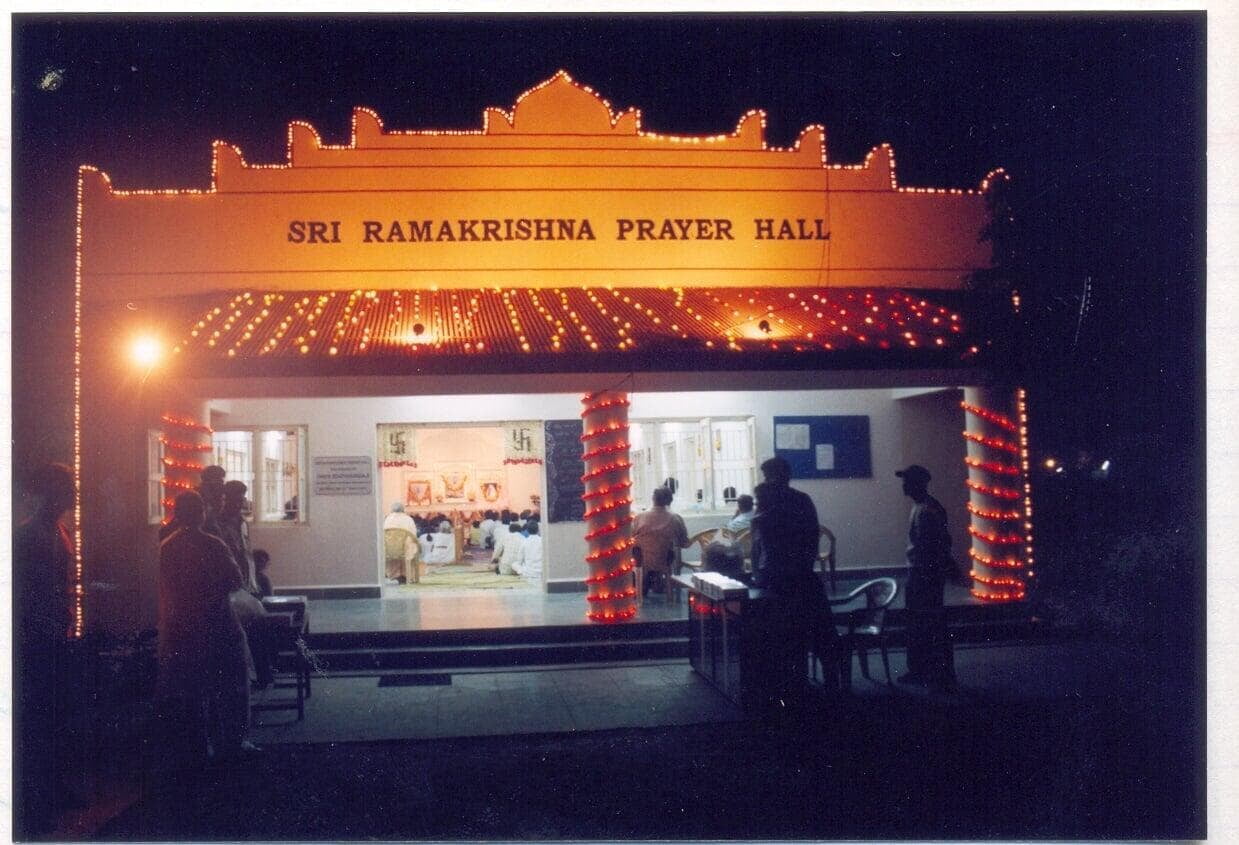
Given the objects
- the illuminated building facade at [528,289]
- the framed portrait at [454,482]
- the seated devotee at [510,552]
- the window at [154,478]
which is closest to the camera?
the illuminated building facade at [528,289]

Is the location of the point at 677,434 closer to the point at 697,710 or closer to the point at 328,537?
the point at 328,537

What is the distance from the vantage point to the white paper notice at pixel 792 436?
40.0ft

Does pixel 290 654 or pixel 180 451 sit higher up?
pixel 180 451

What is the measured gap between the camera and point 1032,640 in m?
9.03

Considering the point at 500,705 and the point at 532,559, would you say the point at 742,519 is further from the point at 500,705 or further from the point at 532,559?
the point at 500,705

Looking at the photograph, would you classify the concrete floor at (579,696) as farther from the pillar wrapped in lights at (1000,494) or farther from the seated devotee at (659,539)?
the seated devotee at (659,539)

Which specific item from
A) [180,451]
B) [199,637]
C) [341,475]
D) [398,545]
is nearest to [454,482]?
[398,545]

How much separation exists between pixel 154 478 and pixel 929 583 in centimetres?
787

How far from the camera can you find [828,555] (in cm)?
1138

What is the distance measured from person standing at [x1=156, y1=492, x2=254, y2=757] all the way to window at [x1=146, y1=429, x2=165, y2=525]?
348cm

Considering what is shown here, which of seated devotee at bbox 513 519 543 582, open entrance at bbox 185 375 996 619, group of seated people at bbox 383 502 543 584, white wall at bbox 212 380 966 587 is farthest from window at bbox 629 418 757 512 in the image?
group of seated people at bbox 383 502 543 584

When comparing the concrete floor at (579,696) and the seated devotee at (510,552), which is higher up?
the seated devotee at (510,552)

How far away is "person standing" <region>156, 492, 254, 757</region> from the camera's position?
5.85 meters

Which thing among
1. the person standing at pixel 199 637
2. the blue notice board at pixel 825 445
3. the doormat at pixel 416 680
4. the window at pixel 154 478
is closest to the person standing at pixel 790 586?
the doormat at pixel 416 680
